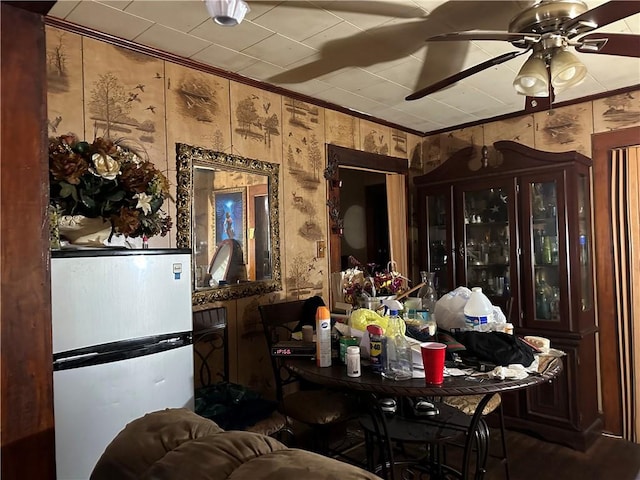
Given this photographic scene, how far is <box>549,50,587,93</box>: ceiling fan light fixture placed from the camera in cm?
187

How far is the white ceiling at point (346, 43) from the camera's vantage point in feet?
6.76

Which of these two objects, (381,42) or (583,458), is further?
(583,458)

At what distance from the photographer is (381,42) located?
2414 millimetres

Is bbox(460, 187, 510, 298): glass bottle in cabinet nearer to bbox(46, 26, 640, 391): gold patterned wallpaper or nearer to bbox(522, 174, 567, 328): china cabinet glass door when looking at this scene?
bbox(522, 174, 567, 328): china cabinet glass door

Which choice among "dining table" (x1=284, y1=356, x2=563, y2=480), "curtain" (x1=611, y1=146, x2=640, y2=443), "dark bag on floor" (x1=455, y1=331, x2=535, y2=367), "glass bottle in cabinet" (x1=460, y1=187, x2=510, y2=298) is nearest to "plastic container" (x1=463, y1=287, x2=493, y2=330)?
"dark bag on floor" (x1=455, y1=331, x2=535, y2=367)

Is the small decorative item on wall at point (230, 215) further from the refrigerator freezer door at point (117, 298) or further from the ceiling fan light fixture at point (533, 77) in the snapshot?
the ceiling fan light fixture at point (533, 77)

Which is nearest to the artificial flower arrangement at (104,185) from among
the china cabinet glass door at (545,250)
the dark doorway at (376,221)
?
the china cabinet glass door at (545,250)

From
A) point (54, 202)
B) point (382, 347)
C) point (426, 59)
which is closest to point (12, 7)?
point (54, 202)

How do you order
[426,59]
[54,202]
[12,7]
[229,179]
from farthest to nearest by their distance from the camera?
[229,179] < [426,59] < [54,202] < [12,7]

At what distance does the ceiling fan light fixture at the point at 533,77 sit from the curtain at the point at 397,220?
83.1 inches

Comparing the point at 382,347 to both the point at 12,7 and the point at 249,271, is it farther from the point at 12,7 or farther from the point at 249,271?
the point at 12,7

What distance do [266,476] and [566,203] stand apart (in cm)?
312

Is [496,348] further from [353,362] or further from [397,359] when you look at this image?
[353,362]

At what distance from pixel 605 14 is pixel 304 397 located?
2145 millimetres
